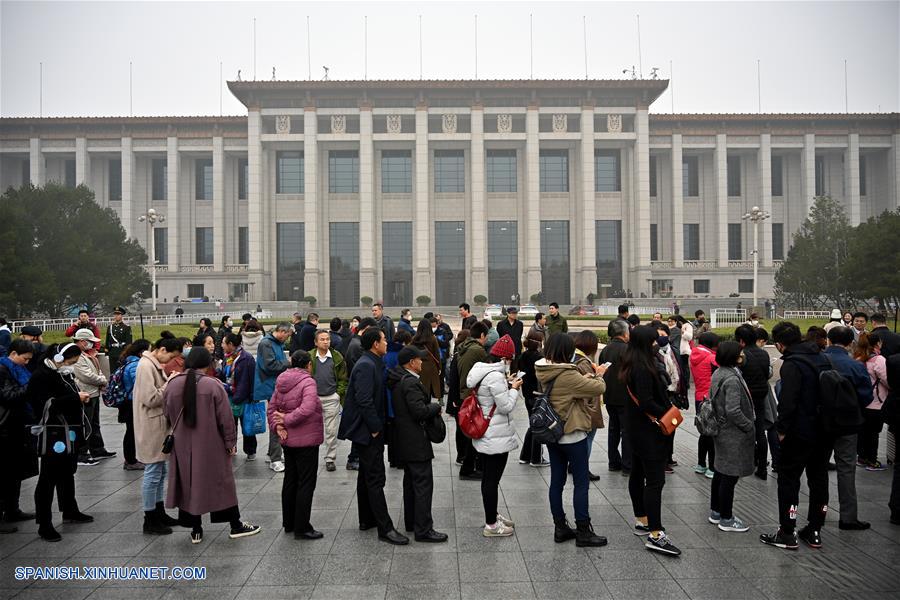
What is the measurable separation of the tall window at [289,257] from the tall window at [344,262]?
296 cm

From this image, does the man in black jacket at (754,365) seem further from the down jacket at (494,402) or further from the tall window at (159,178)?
the tall window at (159,178)

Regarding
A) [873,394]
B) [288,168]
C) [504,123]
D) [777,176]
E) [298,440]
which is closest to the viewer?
[298,440]

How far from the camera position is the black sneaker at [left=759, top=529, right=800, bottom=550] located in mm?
5551

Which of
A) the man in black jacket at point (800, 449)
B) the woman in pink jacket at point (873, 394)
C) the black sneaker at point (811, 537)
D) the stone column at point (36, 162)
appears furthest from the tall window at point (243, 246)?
the black sneaker at point (811, 537)

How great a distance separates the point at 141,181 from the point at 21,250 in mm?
30406

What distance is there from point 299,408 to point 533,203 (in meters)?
51.0

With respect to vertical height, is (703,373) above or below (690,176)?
below

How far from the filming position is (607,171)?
57.2 metres

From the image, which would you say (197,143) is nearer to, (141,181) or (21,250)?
(141,181)

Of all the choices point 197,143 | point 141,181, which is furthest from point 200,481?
point 141,181

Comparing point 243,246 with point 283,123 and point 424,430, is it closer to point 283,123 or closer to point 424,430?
point 283,123

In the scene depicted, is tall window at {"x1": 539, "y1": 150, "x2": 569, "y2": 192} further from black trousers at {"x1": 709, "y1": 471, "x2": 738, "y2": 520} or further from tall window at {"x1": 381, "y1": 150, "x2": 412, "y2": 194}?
black trousers at {"x1": 709, "y1": 471, "x2": 738, "y2": 520}

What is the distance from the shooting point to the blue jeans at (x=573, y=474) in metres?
5.71

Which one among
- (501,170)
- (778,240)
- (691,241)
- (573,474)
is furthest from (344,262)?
(573,474)
